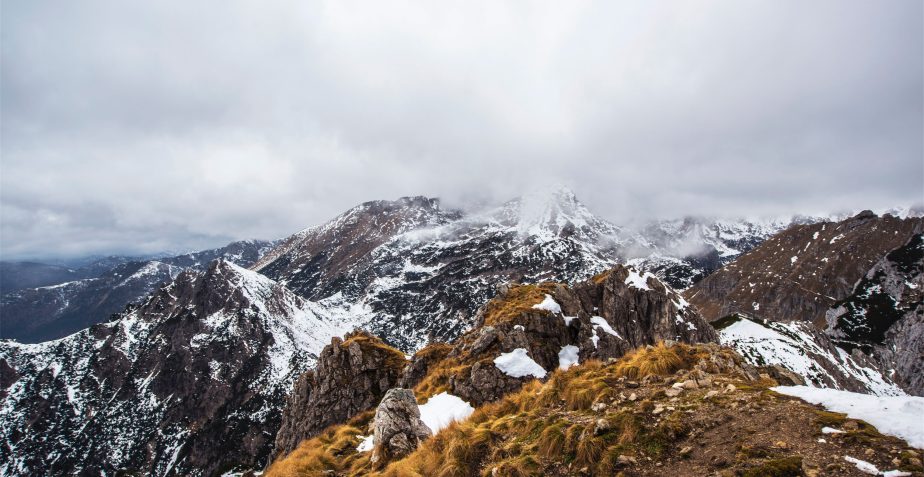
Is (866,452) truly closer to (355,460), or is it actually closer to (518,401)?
(518,401)

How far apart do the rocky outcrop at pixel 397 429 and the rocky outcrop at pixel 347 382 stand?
84.4ft

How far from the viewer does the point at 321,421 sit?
43.8 meters

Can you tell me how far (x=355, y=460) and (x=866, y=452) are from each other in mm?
14166

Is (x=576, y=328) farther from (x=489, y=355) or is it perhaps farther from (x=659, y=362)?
(x=659, y=362)

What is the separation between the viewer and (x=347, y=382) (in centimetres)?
4362

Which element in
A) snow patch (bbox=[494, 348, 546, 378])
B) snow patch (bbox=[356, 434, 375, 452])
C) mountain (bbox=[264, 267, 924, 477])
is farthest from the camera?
snow patch (bbox=[494, 348, 546, 378])

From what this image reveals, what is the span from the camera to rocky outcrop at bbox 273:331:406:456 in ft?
137

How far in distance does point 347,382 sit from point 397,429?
31932mm

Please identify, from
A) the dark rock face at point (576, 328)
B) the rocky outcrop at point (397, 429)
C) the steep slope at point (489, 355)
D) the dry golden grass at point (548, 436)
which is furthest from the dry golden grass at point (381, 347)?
the rocky outcrop at point (397, 429)

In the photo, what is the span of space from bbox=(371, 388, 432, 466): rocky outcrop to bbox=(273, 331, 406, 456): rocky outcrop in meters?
25.7

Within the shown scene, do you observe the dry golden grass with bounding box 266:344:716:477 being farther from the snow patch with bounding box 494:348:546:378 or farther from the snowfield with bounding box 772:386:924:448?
the snow patch with bounding box 494:348:546:378

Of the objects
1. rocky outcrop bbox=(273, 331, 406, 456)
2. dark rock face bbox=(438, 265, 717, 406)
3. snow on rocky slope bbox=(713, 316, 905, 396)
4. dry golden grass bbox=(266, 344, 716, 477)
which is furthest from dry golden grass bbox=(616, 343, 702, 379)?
snow on rocky slope bbox=(713, 316, 905, 396)

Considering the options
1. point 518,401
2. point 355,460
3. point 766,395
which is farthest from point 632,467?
point 355,460

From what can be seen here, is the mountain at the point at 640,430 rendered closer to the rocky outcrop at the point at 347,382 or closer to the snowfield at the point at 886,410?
the snowfield at the point at 886,410
